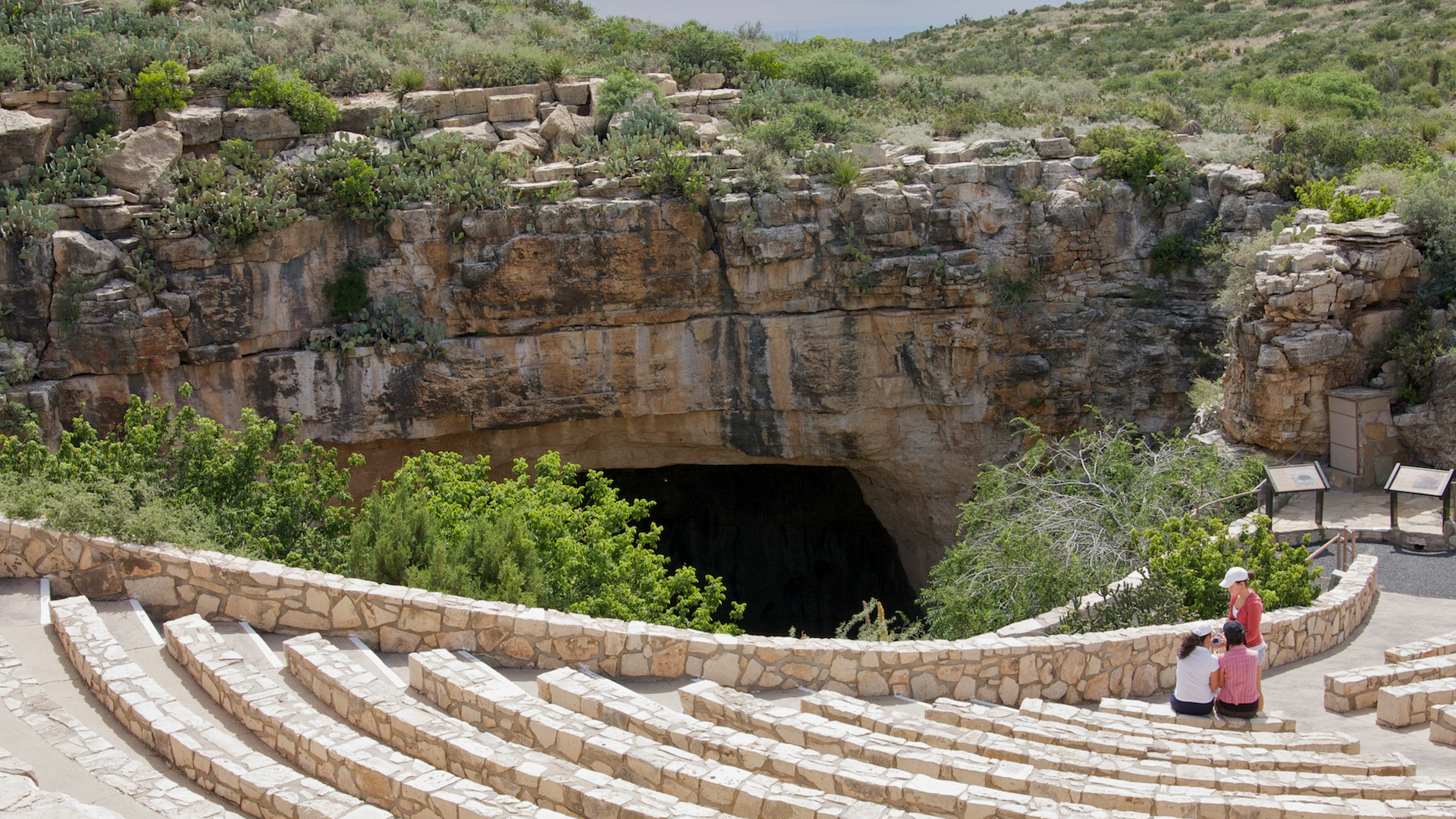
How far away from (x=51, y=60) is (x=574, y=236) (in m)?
9.21

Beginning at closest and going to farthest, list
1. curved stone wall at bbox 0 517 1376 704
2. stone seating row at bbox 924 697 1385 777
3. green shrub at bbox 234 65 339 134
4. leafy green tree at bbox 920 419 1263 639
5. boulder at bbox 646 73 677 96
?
stone seating row at bbox 924 697 1385 777
curved stone wall at bbox 0 517 1376 704
leafy green tree at bbox 920 419 1263 639
green shrub at bbox 234 65 339 134
boulder at bbox 646 73 677 96

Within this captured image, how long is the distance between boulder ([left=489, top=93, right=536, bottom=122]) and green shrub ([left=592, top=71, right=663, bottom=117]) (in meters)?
1.20

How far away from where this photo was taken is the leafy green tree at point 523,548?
11664mm

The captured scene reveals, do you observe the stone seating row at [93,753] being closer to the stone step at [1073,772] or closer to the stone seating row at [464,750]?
the stone seating row at [464,750]

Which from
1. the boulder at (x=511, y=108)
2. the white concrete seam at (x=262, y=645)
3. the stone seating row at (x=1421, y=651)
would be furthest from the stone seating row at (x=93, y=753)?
the boulder at (x=511, y=108)

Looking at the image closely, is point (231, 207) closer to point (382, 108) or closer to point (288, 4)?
point (382, 108)

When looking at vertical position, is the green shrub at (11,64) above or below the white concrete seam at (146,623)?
above

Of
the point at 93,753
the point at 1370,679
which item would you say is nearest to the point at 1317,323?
the point at 1370,679

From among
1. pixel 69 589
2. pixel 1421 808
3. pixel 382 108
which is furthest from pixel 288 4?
pixel 1421 808

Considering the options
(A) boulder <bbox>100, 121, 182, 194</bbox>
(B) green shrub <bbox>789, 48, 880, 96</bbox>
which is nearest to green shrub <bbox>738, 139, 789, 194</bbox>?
(B) green shrub <bbox>789, 48, 880, 96</bbox>

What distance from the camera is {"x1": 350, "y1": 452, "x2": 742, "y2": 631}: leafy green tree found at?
38.3 ft

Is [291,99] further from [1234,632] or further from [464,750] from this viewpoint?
[1234,632]

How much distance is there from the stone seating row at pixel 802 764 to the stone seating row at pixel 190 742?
1.90 metres

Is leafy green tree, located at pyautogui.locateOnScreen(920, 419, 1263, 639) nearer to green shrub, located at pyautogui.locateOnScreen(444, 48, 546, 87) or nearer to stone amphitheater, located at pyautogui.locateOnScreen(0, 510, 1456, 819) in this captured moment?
stone amphitheater, located at pyautogui.locateOnScreen(0, 510, 1456, 819)
